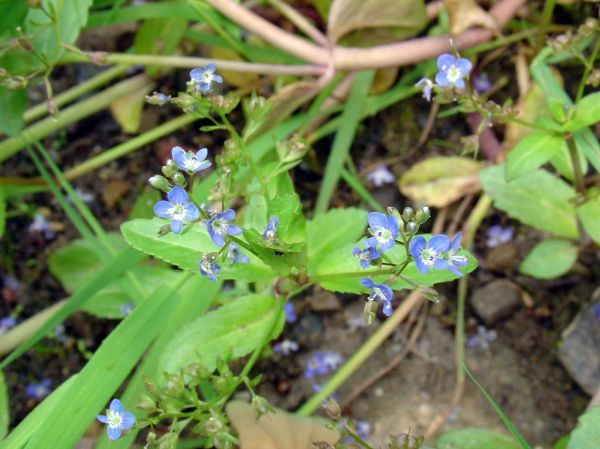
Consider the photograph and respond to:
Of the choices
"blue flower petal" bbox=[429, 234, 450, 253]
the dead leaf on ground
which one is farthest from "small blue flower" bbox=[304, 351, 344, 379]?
"blue flower petal" bbox=[429, 234, 450, 253]

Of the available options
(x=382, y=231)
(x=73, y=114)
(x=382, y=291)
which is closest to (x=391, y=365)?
(x=382, y=291)

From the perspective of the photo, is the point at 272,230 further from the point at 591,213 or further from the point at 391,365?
the point at 391,365

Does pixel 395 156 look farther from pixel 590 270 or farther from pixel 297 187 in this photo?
pixel 590 270

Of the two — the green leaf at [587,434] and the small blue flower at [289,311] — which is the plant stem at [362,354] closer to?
the small blue flower at [289,311]

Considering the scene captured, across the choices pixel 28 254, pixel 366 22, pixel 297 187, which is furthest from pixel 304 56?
pixel 28 254

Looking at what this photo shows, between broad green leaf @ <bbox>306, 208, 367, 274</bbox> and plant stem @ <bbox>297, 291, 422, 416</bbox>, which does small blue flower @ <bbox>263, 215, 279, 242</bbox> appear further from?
plant stem @ <bbox>297, 291, 422, 416</bbox>

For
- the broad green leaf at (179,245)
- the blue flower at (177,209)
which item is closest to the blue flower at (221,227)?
the blue flower at (177,209)
